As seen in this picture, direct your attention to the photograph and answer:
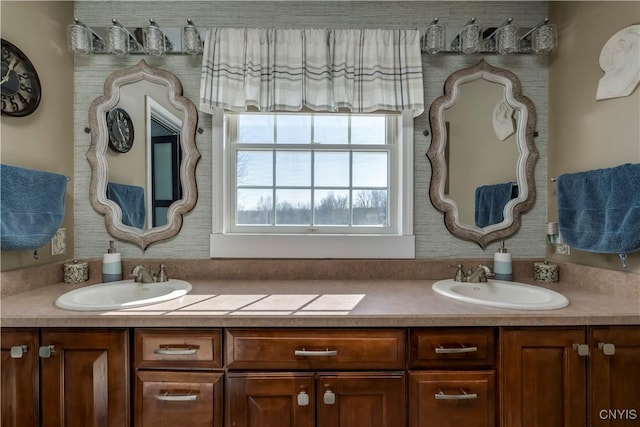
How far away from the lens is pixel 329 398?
3.63 ft

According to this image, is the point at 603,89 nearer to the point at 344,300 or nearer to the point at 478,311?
the point at 478,311

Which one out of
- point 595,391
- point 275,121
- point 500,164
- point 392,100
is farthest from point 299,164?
point 595,391

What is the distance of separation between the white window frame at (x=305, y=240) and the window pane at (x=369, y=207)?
0.13 metres

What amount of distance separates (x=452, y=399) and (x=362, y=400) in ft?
1.11

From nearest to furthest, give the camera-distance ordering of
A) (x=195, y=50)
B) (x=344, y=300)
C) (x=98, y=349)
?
(x=98, y=349) → (x=344, y=300) → (x=195, y=50)

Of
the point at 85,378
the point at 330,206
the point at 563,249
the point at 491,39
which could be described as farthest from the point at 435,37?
the point at 85,378

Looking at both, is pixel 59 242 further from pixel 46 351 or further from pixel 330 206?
pixel 330 206

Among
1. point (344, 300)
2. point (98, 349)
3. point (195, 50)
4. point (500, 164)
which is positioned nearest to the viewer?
point (98, 349)

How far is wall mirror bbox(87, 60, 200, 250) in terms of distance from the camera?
1.67m

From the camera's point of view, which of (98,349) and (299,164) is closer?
(98,349)

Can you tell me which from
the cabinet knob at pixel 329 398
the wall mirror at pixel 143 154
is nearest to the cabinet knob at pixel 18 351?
the wall mirror at pixel 143 154

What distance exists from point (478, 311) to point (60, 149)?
218 centimetres

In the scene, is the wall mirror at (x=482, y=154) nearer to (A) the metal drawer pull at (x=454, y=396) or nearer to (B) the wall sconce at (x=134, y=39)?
(A) the metal drawer pull at (x=454, y=396)

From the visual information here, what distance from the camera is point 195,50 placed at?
5.23 feet
